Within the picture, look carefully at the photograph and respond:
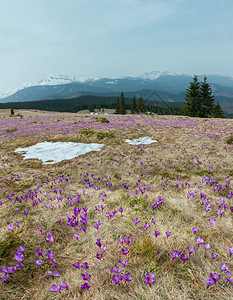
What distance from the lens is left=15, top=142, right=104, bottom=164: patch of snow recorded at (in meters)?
10.0

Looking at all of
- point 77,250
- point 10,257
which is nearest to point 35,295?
point 77,250

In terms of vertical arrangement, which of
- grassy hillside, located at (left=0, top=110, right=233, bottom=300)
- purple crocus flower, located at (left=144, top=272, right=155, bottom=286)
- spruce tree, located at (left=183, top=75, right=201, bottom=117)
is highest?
spruce tree, located at (left=183, top=75, right=201, bottom=117)

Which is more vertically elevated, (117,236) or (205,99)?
(205,99)

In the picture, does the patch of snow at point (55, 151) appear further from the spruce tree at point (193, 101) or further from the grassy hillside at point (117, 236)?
the spruce tree at point (193, 101)

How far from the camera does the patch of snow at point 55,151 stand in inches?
395

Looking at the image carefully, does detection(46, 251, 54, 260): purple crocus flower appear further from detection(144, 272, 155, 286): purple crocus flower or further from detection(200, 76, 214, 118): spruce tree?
detection(200, 76, 214, 118): spruce tree

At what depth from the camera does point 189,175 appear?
6.94 m

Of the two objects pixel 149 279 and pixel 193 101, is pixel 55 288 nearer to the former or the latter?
pixel 149 279

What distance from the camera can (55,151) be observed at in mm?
11391

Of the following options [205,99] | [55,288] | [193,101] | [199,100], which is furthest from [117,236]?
[205,99]

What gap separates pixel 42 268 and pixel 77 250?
62 cm

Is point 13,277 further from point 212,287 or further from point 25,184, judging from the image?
point 25,184

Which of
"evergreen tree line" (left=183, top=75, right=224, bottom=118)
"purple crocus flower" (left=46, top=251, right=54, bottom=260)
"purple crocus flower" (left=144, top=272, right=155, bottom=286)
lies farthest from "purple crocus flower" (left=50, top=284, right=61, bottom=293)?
"evergreen tree line" (left=183, top=75, right=224, bottom=118)

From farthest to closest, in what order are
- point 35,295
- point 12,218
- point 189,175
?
point 189,175
point 12,218
point 35,295
